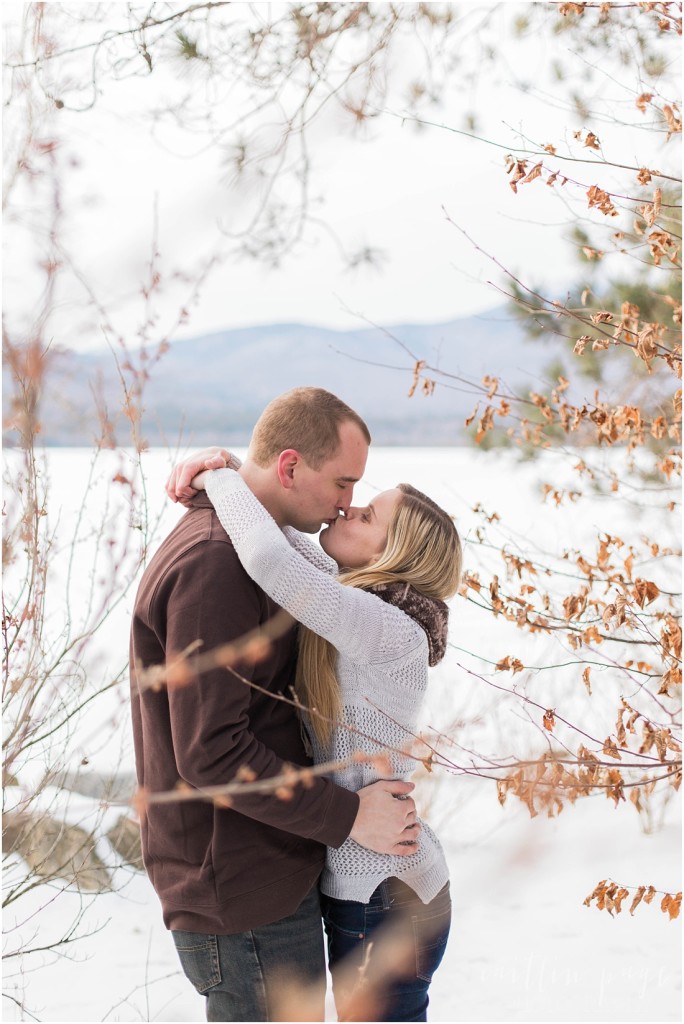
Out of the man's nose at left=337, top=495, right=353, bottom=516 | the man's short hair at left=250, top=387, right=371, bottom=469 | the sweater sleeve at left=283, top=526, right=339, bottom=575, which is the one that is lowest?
the sweater sleeve at left=283, top=526, right=339, bottom=575

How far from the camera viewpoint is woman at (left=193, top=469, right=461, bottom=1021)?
5.18 ft

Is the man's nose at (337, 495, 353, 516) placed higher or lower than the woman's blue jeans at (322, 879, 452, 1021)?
higher

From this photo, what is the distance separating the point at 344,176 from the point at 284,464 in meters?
13.4

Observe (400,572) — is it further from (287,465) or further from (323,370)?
(323,370)

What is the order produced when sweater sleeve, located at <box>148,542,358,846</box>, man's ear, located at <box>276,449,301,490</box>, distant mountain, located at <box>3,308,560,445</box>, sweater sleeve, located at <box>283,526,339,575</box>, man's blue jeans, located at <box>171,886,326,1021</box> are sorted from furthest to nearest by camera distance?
distant mountain, located at <box>3,308,560,445</box> < sweater sleeve, located at <box>283,526,339,575</box> < man's ear, located at <box>276,449,301,490</box> < man's blue jeans, located at <box>171,886,326,1021</box> < sweater sleeve, located at <box>148,542,358,846</box>

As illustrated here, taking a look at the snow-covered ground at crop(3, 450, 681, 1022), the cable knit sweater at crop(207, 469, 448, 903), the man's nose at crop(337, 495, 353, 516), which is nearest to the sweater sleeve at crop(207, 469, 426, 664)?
the cable knit sweater at crop(207, 469, 448, 903)

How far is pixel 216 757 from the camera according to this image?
1.42 metres

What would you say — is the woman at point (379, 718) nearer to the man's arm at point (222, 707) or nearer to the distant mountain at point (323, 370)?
the man's arm at point (222, 707)

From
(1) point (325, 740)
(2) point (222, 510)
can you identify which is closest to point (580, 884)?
(1) point (325, 740)

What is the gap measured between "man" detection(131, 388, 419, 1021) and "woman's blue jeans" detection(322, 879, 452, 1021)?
0.15 ft

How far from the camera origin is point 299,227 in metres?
2.77

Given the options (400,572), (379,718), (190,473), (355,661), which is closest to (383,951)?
(379,718)

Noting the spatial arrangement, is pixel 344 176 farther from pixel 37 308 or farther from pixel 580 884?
pixel 37 308

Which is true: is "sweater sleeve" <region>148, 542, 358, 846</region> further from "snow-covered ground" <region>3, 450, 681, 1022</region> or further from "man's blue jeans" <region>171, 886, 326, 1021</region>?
"snow-covered ground" <region>3, 450, 681, 1022</region>
